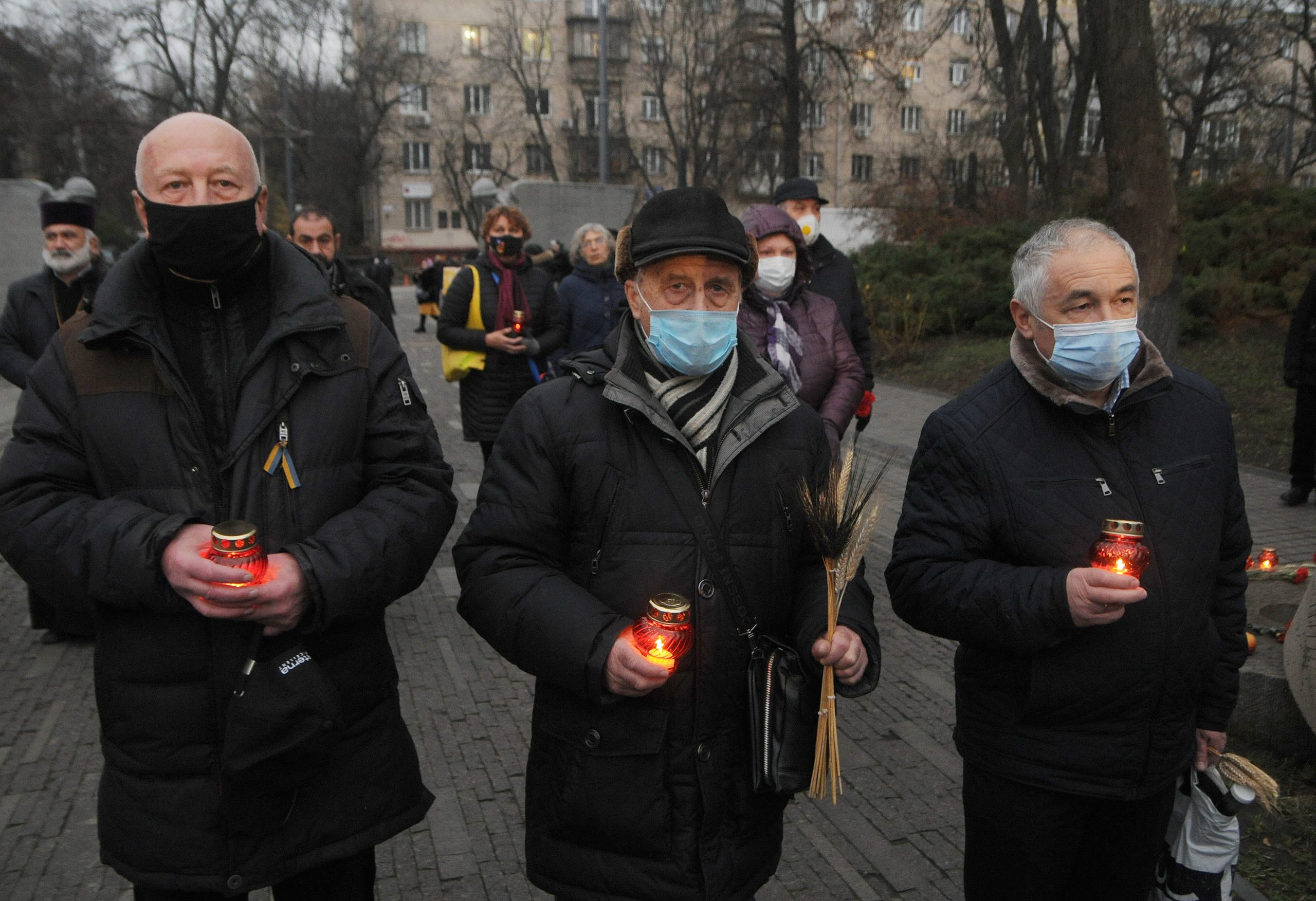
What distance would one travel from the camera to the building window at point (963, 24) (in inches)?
935

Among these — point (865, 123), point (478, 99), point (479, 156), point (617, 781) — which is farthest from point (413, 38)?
point (617, 781)

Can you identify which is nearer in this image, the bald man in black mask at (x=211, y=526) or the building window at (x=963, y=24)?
the bald man in black mask at (x=211, y=526)

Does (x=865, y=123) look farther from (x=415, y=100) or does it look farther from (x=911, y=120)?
(x=415, y=100)

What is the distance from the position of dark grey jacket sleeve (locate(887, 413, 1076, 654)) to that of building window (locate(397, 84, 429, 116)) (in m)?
56.3

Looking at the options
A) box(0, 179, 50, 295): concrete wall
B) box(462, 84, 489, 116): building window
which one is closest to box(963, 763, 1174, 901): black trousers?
box(0, 179, 50, 295): concrete wall

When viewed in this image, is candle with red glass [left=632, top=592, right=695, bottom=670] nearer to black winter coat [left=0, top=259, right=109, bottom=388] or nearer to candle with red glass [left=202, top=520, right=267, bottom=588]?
candle with red glass [left=202, top=520, right=267, bottom=588]

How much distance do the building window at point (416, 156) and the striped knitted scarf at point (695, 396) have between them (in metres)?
70.3

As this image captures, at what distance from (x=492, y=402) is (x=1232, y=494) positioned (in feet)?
15.6

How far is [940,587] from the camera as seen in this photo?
249 centimetres

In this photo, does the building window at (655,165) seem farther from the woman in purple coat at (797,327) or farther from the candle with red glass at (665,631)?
the candle with red glass at (665,631)

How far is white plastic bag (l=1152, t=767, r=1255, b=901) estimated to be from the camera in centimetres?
257

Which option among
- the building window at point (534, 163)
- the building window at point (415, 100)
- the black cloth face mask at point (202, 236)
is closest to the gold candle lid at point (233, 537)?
the black cloth face mask at point (202, 236)

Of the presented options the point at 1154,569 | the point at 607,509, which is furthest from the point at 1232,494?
the point at 607,509

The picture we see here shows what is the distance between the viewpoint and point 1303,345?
793cm
